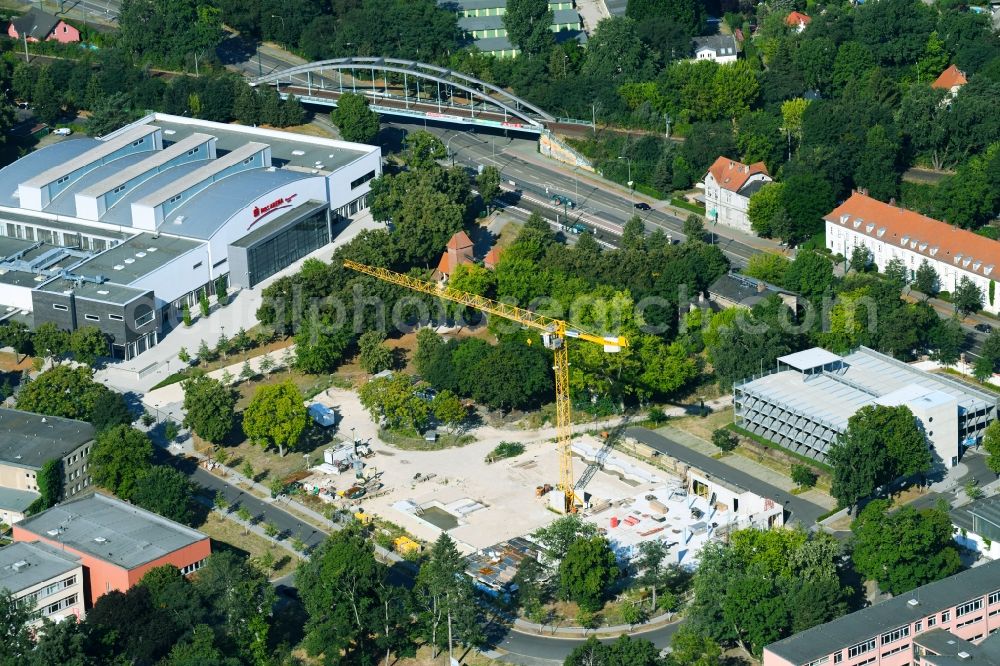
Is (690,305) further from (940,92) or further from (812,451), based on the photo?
(940,92)

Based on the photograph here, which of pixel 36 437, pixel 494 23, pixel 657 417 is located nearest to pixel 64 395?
pixel 36 437

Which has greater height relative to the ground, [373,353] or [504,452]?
[373,353]

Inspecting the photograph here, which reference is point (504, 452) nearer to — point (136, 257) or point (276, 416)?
point (276, 416)

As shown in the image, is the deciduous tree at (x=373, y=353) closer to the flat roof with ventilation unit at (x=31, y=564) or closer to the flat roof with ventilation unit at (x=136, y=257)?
the flat roof with ventilation unit at (x=136, y=257)

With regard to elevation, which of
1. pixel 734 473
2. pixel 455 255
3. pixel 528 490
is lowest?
pixel 528 490

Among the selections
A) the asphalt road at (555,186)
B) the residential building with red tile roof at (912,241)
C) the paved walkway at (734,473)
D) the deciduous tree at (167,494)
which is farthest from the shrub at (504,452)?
the residential building with red tile roof at (912,241)

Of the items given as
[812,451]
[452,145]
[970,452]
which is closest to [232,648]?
[812,451]
